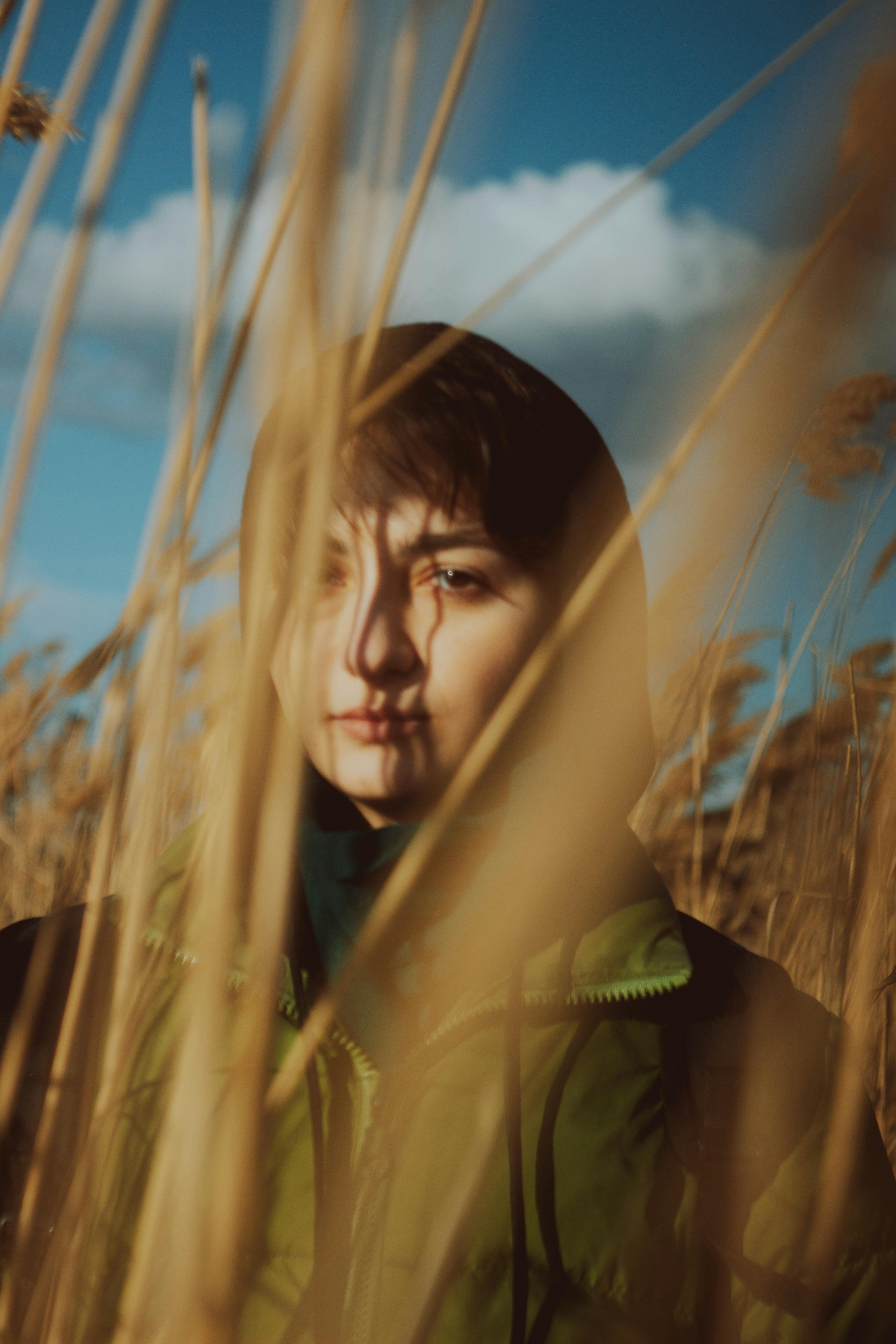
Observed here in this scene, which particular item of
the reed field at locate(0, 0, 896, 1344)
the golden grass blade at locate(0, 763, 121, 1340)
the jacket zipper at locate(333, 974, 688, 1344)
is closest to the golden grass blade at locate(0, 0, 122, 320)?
the reed field at locate(0, 0, 896, 1344)

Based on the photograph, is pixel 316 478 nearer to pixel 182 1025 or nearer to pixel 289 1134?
pixel 182 1025

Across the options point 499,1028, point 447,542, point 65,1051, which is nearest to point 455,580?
point 447,542

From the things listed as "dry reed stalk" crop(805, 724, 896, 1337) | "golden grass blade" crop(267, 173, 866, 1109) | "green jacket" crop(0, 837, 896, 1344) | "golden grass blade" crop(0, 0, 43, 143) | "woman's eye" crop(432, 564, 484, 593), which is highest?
"golden grass blade" crop(0, 0, 43, 143)

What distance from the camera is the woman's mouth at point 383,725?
629 millimetres

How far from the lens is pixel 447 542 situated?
0.66 meters

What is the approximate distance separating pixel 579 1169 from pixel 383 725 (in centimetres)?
33

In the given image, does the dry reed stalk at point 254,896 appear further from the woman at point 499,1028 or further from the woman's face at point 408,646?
the woman's face at point 408,646

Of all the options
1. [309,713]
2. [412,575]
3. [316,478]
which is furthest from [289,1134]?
[316,478]

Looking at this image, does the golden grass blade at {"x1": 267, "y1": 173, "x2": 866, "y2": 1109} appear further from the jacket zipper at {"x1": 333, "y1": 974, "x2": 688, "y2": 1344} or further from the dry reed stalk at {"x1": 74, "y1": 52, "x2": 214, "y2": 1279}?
the jacket zipper at {"x1": 333, "y1": 974, "x2": 688, "y2": 1344}

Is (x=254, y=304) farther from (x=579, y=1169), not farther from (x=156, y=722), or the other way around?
(x=579, y=1169)

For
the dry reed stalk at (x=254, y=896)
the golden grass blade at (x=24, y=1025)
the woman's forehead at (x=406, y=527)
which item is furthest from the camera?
the woman's forehead at (x=406, y=527)

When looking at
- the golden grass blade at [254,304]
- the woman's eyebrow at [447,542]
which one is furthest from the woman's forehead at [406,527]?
the golden grass blade at [254,304]

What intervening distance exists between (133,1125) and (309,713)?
0.31 m

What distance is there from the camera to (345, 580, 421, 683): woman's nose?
0.60 meters
